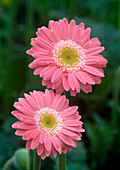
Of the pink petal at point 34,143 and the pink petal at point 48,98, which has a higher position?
the pink petal at point 48,98

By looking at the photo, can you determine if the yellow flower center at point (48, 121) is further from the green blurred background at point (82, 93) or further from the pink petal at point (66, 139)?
the green blurred background at point (82, 93)

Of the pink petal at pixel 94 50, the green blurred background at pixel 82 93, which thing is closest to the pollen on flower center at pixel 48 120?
the pink petal at pixel 94 50

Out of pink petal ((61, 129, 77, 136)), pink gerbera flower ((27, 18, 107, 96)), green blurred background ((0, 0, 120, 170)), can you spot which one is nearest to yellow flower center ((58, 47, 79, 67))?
pink gerbera flower ((27, 18, 107, 96))

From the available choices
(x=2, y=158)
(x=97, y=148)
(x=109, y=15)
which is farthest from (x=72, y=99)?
(x=109, y=15)

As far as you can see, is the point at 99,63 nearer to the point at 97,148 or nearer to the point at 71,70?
the point at 71,70

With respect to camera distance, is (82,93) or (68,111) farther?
(82,93)

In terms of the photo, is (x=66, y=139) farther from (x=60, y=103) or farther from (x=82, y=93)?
(x=82, y=93)

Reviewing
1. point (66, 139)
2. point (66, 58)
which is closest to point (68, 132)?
point (66, 139)
